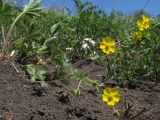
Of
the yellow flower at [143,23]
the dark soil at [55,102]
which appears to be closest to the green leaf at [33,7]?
the dark soil at [55,102]

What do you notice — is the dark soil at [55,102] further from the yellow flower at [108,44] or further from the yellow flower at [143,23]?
the yellow flower at [143,23]

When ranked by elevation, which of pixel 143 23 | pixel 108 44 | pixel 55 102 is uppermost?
pixel 143 23

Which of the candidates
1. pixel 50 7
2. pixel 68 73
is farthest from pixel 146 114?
pixel 50 7

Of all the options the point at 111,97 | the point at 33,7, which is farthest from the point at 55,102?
the point at 33,7

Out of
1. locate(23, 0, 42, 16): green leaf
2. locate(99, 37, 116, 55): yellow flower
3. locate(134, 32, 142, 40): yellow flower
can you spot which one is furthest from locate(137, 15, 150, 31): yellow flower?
locate(23, 0, 42, 16): green leaf

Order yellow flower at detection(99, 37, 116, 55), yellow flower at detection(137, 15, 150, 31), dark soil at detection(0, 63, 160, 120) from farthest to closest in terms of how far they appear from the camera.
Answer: yellow flower at detection(137, 15, 150, 31) → yellow flower at detection(99, 37, 116, 55) → dark soil at detection(0, 63, 160, 120)

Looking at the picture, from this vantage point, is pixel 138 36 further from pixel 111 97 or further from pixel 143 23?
pixel 111 97

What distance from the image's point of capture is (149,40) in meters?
3.38

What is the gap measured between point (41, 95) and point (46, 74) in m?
0.40

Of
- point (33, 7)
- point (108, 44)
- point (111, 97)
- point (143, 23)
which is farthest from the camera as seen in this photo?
point (143, 23)

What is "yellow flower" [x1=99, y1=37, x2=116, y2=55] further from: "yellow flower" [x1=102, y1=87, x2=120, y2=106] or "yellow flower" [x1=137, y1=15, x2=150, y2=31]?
"yellow flower" [x1=137, y1=15, x2=150, y2=31]

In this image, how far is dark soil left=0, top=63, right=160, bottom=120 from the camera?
2281mm

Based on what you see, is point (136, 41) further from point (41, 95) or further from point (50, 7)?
point (50, 7)

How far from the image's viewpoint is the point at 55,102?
2.44 metres
